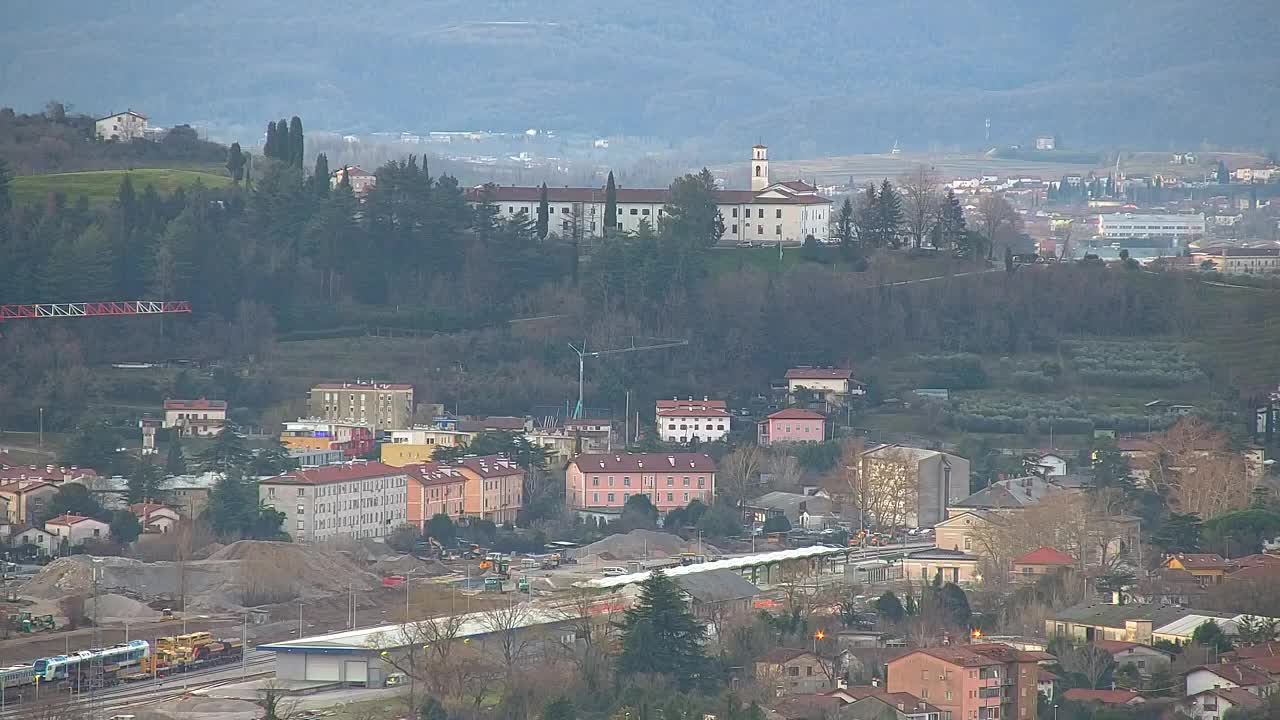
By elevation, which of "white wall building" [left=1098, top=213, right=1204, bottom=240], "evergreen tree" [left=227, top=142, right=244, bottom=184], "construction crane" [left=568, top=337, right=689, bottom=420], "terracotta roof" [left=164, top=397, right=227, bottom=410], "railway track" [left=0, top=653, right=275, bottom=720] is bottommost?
"railway track" [left=0, top=653, right=275, bottom=720]

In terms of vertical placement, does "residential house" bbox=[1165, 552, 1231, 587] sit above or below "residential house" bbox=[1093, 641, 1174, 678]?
above

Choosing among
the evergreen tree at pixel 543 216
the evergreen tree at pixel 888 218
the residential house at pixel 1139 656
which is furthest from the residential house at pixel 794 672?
the evergreen tree at pixel 888 218

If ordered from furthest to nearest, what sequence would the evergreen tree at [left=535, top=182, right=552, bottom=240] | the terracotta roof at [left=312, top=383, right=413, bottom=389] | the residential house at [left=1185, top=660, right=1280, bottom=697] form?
the evergreen tree at [left=535, top=182, right=552, bottom=240] → the terracotta roof at [left=312, top=383, right=413, bottom=389] → the residential house at [left=1185, top=660, right=1280, bottom=697]

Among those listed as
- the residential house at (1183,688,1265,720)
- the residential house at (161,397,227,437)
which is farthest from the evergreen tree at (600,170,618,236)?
the residential house at (1183,688,1265,720)

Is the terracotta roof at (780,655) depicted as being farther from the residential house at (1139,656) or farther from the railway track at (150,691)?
the railway track at (150,691)

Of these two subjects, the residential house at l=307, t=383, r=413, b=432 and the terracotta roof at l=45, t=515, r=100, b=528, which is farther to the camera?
the residential house at l=307, t=383, r=413, b=432

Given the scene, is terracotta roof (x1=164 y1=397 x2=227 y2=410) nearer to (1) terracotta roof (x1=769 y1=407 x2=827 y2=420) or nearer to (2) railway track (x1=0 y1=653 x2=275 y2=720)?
(1) terracotta roof (x1=769 y1=407 x2=827 y2=420)

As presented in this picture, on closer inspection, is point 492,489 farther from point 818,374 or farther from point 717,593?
point 717,593
